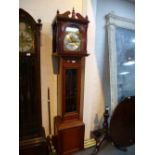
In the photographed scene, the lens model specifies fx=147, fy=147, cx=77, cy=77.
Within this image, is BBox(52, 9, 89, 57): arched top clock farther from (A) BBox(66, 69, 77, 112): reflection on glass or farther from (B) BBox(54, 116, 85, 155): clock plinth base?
(B) BBox(54, 116, 85, 155): clock plinth base

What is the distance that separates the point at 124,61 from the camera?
8.79 ft

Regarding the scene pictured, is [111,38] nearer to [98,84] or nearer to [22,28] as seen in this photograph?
[98,84]

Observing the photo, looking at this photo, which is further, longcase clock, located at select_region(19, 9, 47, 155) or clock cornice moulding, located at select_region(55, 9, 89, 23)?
clock cornice moulding, located at select_region(55, 9, 89, 23)

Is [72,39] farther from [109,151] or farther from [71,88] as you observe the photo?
[109,151]

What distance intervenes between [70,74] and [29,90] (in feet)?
2.03

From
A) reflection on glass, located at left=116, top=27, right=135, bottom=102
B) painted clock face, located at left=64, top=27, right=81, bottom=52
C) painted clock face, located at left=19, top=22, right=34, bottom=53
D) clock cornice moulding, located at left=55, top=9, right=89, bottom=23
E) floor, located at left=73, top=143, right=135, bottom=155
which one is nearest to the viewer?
painted clock face, located at left=19, top=22, right=34, bottom=53

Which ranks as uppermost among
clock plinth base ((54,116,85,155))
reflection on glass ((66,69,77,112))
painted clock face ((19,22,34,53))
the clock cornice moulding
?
the clock cornice moulding

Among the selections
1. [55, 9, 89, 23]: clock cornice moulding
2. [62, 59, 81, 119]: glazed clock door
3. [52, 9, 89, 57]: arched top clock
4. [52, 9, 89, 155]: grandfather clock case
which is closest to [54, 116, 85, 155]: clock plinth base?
[52, 9, 89, 155]: grandfather clock case

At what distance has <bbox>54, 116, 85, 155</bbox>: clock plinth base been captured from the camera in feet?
6.97
